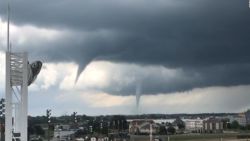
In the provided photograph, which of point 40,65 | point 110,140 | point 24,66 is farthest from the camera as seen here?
point 110,140

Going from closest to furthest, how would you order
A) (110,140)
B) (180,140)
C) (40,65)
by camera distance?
(40,65)
(110,140)
(180,140)

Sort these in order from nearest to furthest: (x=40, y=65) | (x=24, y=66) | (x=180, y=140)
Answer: (x=24, y=66)
(x=40, y=65)
(x=180, y=140)

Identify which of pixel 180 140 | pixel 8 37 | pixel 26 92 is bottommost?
pixel 180 140

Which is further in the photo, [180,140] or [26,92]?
[180,140]

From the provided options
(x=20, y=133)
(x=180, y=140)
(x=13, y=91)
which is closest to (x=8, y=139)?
(x=20, y=133)

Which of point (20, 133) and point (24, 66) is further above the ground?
point (24, 66)

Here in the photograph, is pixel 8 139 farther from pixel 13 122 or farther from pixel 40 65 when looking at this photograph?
pixel 40 65

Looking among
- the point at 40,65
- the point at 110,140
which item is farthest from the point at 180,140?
the point at 40,65

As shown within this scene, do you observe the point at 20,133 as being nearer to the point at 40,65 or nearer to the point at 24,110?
the point at 24,110

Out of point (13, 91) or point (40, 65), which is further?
point (40, 65)
